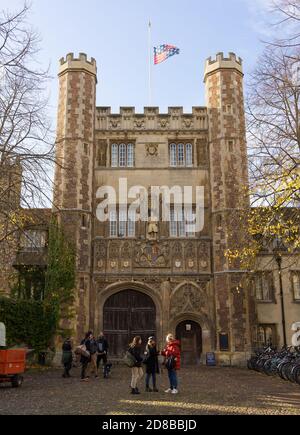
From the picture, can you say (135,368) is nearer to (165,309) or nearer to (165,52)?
(165,309)

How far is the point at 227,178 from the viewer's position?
78.4ft

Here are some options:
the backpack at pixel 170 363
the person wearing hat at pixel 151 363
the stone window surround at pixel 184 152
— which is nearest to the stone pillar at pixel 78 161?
the stone window surround at pixel 184 152

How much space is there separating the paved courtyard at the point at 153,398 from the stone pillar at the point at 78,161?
7.52m

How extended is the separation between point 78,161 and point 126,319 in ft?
26.1

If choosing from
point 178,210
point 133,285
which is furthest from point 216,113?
point 133,285

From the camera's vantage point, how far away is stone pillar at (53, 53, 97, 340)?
22.7 m

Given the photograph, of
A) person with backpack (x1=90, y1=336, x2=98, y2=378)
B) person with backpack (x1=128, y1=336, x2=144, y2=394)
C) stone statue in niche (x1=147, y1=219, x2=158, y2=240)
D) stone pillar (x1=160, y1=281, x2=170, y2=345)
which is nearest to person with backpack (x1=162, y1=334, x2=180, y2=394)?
person with backpack (x1=128, y1=336, x2=144, y2=394)

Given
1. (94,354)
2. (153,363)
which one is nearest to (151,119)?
(94,354)

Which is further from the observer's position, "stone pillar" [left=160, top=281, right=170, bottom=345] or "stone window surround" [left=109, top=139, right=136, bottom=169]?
"stone window surround" [left=109, top=139, right=136, bottom=169]

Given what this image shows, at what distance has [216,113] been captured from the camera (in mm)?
25141

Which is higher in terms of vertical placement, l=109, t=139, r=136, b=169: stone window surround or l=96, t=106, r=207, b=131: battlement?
l=96, t=106, r=207, b=131: battlement

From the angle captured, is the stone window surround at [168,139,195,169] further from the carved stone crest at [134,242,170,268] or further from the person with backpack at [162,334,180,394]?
the person with backpack at [162,334,180,394]

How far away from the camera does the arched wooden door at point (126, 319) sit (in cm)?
2286
